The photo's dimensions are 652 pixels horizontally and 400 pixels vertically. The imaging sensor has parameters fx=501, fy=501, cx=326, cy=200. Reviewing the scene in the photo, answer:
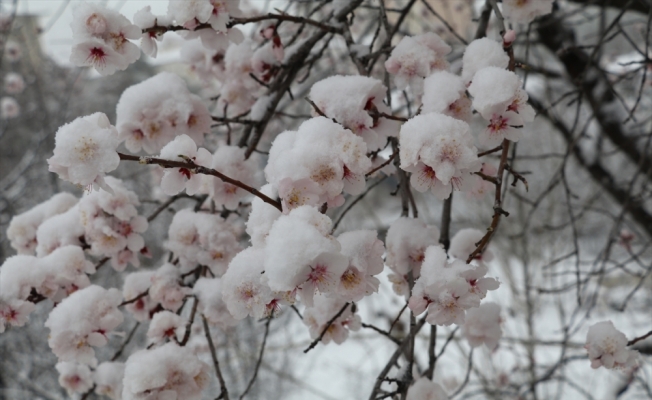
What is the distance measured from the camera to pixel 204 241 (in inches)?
42.9

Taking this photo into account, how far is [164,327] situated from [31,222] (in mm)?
548

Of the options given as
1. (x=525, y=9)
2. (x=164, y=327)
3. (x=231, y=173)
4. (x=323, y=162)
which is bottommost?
(x=164, y=327)

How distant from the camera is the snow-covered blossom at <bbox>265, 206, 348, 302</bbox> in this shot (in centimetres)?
60

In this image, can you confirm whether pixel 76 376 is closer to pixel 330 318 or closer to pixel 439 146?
pixel 330 318

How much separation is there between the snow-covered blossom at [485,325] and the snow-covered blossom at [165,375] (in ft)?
2.07

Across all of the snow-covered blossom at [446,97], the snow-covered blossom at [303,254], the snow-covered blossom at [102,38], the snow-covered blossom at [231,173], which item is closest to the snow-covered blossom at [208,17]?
the snow-covered blossom at [102,38]

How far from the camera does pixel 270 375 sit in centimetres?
502

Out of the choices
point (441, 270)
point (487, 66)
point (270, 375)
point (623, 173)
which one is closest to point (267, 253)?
point (441, 270)

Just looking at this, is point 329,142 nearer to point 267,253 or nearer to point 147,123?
point 267,253

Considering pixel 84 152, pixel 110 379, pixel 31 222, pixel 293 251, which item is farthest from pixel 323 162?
pixel 31 222

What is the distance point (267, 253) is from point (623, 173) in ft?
20.1

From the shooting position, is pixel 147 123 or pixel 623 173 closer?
pixel 147 123

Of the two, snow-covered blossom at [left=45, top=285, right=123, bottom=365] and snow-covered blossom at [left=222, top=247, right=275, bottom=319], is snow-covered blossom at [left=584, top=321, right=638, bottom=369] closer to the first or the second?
snow-covered blossom at [left=222, top=247, right=275, bottom=319]

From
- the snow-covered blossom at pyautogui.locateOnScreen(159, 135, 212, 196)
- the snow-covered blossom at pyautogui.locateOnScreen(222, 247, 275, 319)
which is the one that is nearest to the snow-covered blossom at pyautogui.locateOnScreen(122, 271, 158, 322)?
the snow-covered blossom at pyautogui.locateOnScreen(159, 135, 212, 196)
